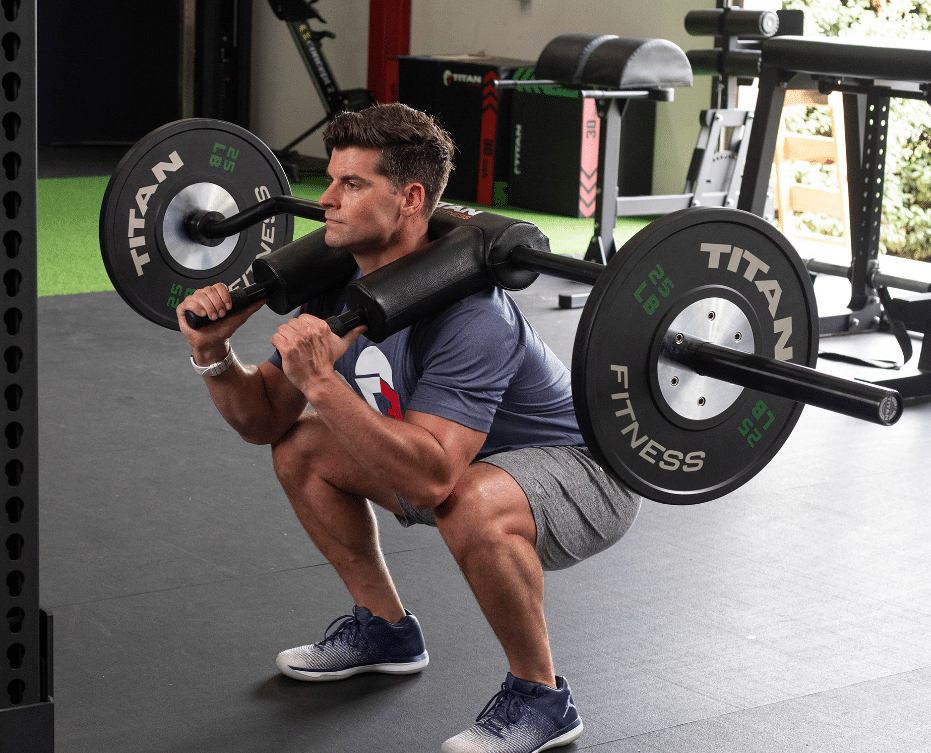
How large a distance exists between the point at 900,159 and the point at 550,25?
7.61 feet

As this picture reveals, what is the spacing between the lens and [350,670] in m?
2.08

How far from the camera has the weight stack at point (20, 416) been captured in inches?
47.9

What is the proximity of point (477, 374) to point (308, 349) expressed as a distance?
0.88ft

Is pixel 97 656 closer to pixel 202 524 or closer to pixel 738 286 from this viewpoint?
pixel 202 524

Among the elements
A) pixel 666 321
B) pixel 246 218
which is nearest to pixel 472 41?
pixel 246 218

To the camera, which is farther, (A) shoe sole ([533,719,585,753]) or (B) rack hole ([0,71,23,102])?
(A) shoe sole ([533,719,585,753])

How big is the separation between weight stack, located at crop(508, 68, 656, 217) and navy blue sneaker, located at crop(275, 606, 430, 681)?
16.7 ft

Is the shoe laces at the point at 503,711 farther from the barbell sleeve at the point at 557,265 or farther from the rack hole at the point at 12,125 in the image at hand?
the rack hole at the point at 12,125

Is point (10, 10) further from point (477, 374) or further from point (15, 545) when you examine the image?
point (477, 374)

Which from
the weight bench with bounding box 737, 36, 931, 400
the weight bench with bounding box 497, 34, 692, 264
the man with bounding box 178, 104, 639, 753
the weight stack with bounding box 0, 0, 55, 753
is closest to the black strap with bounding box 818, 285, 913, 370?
the weight bench with bounding box 737, 36, 931, 400

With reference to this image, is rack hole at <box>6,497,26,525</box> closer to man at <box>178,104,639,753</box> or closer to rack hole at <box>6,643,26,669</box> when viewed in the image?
rack hole at <box>6,643,26,669</box>

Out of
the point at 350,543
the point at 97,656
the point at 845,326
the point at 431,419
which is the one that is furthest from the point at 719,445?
the point at 845,326

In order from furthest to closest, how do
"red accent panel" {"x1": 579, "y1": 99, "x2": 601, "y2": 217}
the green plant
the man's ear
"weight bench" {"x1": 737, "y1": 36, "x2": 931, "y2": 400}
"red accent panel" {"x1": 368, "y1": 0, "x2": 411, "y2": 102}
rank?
"red accent panel" {"x1": 368, "y1": 0, "x2": 411, "y2": 102} → "red accent panel" {"x1": 579, "y1": 99, "x2": 601, "y2": 217} → the green plant → "weight bench" {"x1": 737, "y1": 36, "x2": 931, "y2": 400} → the man's ear

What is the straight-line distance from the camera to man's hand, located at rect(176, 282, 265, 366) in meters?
1.78
